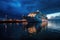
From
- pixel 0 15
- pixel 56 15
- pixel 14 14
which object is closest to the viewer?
pixel 56 15

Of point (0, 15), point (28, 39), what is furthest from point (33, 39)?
point (0, 15)

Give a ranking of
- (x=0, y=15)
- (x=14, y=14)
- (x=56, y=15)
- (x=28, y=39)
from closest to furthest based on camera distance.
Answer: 1. (x=28, y=39)
2. (x=56, y=15)
3. (x=14, y=14)
4. (x=0, y=15)

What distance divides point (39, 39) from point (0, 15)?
358cm

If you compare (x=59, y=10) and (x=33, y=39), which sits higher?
(x=59, y=10)

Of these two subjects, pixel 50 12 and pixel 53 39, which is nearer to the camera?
pixel 53 39

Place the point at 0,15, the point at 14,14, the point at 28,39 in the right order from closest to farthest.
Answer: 1. the point at 28,39
2. the point at 14,14
3. the point at 0,15

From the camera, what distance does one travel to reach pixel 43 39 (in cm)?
298

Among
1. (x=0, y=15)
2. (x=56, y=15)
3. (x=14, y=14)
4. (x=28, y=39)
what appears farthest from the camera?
(x=0, y=15)

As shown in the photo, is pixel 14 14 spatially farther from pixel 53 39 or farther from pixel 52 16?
pixel 53 39

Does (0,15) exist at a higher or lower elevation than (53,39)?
higher

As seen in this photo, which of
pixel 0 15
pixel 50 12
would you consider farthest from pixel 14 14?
pixel 50 12

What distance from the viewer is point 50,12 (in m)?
4.72

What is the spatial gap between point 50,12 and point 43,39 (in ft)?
6.17

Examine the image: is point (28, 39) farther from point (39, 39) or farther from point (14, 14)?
point (14, 14)
